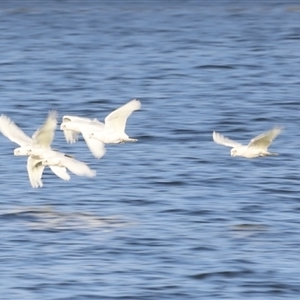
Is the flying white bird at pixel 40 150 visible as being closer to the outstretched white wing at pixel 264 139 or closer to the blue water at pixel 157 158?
the blue water at pixel 157 158

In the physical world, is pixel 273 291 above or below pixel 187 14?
below

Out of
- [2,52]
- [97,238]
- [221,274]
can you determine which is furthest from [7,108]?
[221,274]

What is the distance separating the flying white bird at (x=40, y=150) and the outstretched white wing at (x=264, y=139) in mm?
1858

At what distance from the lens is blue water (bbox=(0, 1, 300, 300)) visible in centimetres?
1366

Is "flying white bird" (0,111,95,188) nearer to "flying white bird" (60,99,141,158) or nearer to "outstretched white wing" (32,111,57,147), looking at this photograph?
"outstretched white wing" (32,111,57,147)

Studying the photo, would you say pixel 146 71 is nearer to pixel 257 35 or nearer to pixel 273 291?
pixel 257 35

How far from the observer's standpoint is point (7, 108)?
22875 millimetres

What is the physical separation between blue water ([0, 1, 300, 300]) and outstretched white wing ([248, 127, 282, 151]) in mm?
844

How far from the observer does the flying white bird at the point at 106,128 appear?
614 inches

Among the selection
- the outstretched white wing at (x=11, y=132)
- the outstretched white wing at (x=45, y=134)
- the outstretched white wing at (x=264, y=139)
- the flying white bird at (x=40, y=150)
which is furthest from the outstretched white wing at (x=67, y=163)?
the outstretched white wing at (x=264, y=139)

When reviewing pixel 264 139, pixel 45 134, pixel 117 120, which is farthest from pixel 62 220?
pixel 264 139

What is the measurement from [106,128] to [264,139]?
1801mm

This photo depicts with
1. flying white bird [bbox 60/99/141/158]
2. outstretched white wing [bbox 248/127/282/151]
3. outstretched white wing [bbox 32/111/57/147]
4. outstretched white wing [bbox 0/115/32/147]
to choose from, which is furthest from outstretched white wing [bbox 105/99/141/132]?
outstretched white wing [bbox 248/127/282/151]

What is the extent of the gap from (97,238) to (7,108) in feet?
27.0
